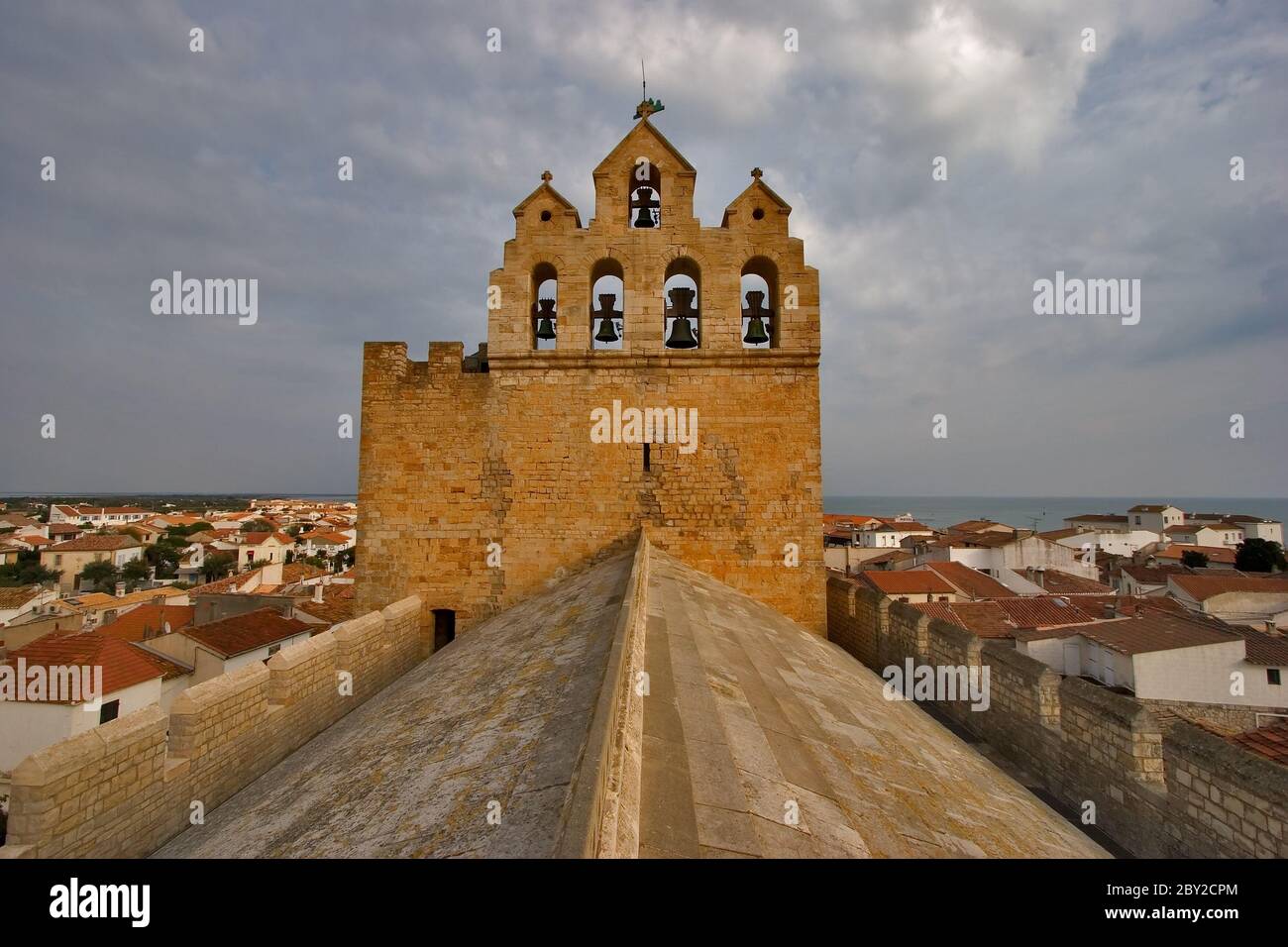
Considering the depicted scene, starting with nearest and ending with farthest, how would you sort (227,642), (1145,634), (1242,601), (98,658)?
1. (98,658)
2. (1145,634)
3. (227,642)
4. (1242,601)

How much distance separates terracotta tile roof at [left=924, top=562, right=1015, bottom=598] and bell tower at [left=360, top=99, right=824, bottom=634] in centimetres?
2963

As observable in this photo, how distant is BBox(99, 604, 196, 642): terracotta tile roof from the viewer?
26766 mm

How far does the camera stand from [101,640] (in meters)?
17.8

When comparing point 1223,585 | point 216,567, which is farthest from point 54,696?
point 216,567

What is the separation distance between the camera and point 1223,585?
106 ft

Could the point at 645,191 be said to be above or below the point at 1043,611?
above

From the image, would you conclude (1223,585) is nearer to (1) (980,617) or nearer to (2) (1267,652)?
(2) (1267,652)

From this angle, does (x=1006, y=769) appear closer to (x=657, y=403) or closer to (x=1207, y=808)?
(x=1207, y=808)

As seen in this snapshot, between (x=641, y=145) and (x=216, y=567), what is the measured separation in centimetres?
6937

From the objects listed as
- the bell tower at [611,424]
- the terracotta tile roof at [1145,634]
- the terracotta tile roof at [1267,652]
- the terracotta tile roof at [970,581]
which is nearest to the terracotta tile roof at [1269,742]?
Result: the bell tower at [611,424]

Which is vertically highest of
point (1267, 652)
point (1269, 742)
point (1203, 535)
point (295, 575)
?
point (1269, 742)
